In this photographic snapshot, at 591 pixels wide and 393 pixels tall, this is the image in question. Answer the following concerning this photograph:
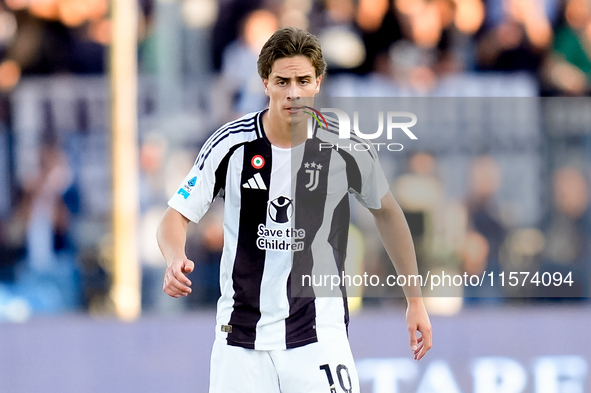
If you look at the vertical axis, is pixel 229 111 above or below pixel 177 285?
above

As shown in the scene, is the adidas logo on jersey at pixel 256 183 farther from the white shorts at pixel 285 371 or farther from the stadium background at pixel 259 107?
the stadium background at pixel 259 107

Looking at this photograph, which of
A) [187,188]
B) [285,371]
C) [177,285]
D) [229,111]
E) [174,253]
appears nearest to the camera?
[177,285]

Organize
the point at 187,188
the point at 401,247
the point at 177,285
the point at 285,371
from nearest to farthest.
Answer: the point at 177,285 → the point at 285,371 → the point at 187,188 → the point at 401,247

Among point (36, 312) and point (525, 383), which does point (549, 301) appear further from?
point (36, 312)

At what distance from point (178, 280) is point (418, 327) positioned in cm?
99

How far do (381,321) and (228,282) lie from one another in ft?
6.86

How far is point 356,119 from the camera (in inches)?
154

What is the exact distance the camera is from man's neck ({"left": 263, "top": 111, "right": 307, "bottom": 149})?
287 centimetres

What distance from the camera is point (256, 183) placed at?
2877mm

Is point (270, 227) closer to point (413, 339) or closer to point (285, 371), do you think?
point (285, 371)

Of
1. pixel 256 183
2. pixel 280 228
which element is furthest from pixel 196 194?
pixel 280 228

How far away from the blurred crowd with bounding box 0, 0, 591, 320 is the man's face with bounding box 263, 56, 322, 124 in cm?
203

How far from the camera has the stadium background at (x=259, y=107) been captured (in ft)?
15.4

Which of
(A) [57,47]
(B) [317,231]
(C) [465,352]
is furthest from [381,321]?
(A) [57,47]
